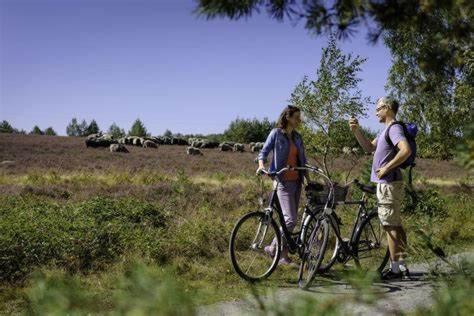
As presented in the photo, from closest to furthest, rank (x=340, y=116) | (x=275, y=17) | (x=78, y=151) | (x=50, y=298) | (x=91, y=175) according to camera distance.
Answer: (x=50, y=298) → (x=275, y=17) → (x=340, y=116) → (x=91, y=175) → (x=78, y=151)

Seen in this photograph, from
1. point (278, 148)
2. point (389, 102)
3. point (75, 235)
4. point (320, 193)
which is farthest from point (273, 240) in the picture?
point (75, 235)

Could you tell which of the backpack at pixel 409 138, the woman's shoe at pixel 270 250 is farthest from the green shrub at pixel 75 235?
the backpack at pixel 409 138

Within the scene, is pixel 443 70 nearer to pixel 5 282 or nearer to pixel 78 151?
pixel 5 282

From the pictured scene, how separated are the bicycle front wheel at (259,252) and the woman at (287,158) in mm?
229

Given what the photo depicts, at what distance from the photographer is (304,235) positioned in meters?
7.21

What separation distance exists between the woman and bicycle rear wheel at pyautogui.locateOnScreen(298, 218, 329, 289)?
48cm

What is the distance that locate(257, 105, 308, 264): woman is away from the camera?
7.48 meters

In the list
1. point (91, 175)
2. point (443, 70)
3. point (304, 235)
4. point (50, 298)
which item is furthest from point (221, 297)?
point (91, 175)

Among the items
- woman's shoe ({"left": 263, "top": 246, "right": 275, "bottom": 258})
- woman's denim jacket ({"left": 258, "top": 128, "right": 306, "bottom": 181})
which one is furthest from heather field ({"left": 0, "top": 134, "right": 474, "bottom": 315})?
woman's denim jacket ({"left": 258, "top": 128, "right": 306, "bottom": 181})

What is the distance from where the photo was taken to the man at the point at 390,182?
6.75 metres

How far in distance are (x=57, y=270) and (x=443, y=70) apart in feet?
17.7

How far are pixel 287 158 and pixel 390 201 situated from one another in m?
1.55

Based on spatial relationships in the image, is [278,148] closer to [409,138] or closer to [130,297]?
[409,138]

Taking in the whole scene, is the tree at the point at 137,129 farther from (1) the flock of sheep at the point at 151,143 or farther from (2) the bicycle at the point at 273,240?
(2) the bicycle at the point at 273,240
